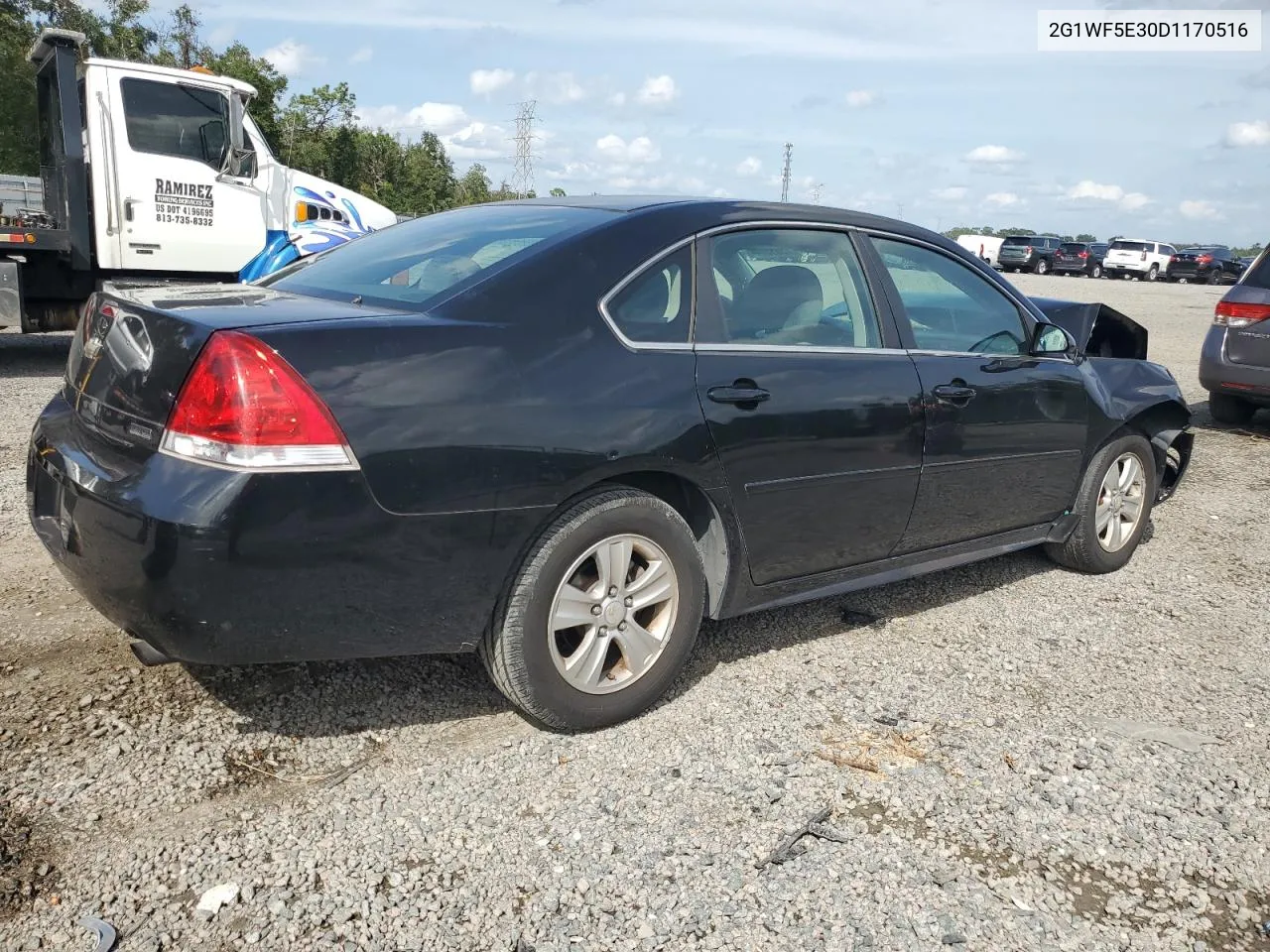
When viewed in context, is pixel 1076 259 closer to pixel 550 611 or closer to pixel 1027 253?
pixel 1027 253

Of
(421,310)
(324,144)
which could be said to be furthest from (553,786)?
(324,144)

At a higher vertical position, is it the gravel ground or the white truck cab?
the white truck cab

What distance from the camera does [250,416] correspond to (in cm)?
256

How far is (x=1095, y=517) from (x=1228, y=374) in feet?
15.8

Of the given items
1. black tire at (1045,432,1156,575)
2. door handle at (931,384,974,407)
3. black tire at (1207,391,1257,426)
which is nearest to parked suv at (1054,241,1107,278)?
black tire at (1207,391,1257,426)

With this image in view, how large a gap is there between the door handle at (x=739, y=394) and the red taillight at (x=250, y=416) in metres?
1.20

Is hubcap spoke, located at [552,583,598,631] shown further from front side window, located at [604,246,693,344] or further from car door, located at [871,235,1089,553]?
car door, located at [871,235,1089,553]

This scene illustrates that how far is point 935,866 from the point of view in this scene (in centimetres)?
268

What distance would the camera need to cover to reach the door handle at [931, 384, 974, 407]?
4.02 metres

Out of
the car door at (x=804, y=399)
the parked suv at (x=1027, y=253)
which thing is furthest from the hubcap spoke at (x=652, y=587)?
the parked suv at (x=1027, y=253)

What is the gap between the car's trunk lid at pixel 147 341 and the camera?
8.81 ft

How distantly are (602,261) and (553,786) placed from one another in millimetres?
1546

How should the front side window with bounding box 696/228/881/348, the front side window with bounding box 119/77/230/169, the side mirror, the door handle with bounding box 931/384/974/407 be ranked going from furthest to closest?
the front side window with bounding box 119/77/230/169 < the side mirror < the door handle with bounding box 931/384/974/407 < the front side window with bounding box 696/228/881/348

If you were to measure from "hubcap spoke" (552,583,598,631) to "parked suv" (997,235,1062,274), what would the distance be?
153ft
